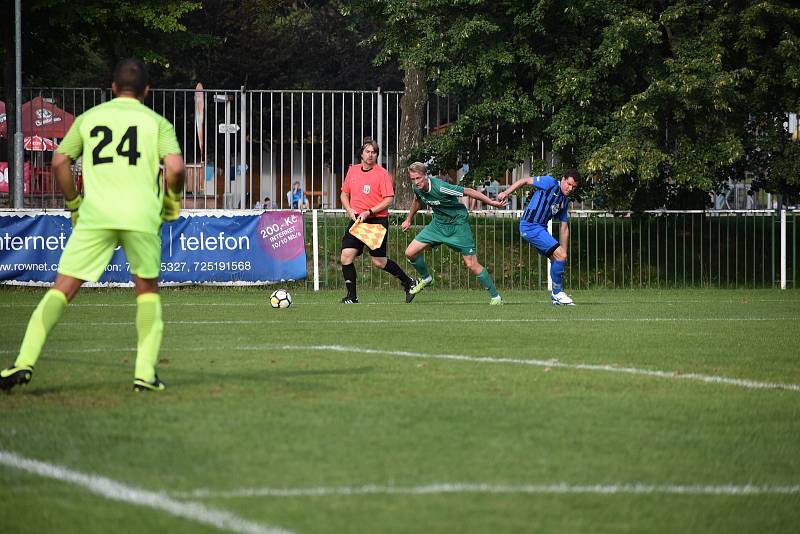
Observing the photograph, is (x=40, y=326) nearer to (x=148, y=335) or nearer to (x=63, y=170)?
(x=148, y=335)

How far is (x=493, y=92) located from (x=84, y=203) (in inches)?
781

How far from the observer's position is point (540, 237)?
18.2 metres

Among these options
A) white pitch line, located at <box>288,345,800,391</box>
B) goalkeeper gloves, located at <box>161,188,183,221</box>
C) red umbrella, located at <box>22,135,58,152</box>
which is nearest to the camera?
goalkeeper gloves, located at <box>161,188,183,221</box>

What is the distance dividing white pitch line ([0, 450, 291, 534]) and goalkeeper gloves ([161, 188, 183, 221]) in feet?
8.50

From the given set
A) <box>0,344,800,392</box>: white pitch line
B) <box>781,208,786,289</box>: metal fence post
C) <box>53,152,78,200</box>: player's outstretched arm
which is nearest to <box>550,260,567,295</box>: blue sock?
<box>0,344,800,392</box>: white pitch line

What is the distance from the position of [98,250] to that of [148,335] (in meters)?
0.55

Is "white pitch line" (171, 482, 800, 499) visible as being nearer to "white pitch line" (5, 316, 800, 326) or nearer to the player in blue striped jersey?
"white pitch line" (5, 316, 800, 326)

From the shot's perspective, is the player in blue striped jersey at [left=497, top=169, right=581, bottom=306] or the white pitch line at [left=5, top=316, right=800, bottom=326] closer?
the white pitch line at [left=5, top=316, right=800, bottom=326]

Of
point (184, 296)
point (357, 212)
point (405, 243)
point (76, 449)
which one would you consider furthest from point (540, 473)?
point (405, 243)

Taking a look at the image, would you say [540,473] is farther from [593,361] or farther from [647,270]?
[647,270]

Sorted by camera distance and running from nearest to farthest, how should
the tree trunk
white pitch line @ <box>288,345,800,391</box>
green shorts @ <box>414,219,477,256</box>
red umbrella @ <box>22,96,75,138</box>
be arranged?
white pitch line @ <box>288,345,800,391</box> → green shorts @ <box>414,219,477,256</box> → red umbrella @ <box>22,96,75,138</box> → the tree trunk

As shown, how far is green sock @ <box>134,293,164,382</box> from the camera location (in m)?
7.83

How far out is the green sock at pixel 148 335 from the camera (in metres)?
7.83

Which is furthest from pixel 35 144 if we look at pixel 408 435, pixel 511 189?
pixel 408 435
